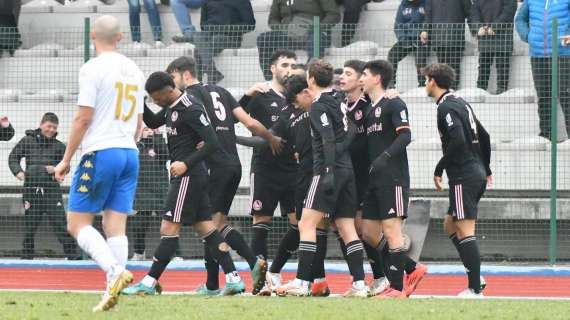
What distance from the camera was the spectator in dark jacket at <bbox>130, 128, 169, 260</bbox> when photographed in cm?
1669

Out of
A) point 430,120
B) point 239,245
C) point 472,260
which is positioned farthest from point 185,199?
point 430,120

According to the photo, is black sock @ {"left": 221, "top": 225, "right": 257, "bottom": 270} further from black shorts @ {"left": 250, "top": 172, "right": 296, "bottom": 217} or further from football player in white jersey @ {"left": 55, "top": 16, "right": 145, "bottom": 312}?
football player in white jersey @ {"left": 55, "top": 16, "right": 145, "bottom": 312}

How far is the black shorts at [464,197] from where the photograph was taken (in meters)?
12.1

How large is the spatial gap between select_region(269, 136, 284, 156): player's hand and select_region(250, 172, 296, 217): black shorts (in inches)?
12.5

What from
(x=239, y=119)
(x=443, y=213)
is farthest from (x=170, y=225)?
(x=443, y=213)

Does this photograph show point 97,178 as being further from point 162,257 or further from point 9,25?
point 9,25

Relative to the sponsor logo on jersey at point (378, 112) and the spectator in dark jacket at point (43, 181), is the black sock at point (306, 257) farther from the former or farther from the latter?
the spectator in dark jacket at point (43, 181)

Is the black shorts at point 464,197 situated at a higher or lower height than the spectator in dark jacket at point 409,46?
lower

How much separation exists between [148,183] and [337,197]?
18.1 feet

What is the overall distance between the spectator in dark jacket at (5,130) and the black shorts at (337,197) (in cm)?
702

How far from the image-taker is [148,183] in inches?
659

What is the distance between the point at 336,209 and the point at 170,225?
151cm

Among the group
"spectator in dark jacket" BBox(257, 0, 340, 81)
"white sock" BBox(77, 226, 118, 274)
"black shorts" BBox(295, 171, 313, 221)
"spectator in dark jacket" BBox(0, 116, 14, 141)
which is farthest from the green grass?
"spectator in dark jacket" BBox(0, 116, 14, 141)

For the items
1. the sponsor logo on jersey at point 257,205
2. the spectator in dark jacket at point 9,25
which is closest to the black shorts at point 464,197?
the sponsor logo on jersey at point 257,205
